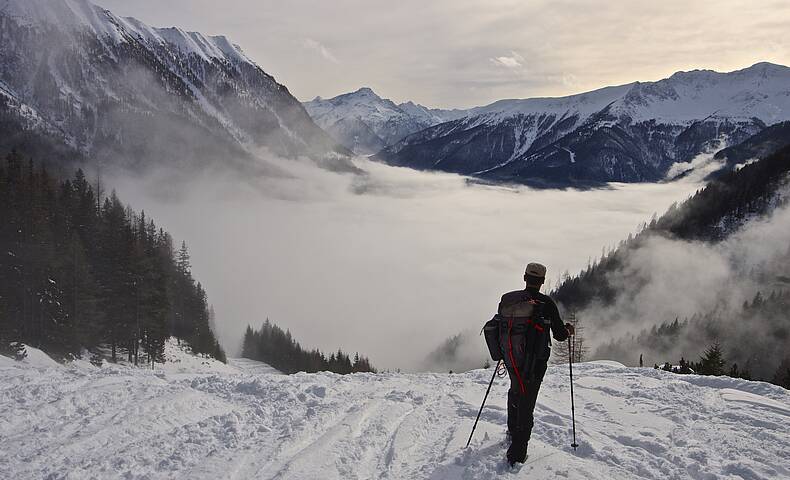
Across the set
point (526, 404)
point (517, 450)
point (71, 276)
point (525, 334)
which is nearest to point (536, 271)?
point (525, 334)

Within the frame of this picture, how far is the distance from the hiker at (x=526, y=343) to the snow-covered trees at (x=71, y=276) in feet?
108

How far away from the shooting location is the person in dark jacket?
706 centimetres

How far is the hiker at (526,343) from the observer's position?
23.2 feet

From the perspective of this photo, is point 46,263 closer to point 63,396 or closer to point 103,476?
point 63,396

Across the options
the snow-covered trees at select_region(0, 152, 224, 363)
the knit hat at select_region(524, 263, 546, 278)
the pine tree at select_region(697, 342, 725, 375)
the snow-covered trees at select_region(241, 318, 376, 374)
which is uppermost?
the knit hat at select_region(524, 263, 546, 278)

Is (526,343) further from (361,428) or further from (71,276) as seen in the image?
(71,276)

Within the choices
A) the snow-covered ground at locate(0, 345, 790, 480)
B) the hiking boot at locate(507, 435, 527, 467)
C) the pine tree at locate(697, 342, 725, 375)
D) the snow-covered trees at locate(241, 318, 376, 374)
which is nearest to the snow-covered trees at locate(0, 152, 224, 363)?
the snow-covered ground at locate(0, 345, 790, 480)

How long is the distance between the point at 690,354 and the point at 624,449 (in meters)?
131

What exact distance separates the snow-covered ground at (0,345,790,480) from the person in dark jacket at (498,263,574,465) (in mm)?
535

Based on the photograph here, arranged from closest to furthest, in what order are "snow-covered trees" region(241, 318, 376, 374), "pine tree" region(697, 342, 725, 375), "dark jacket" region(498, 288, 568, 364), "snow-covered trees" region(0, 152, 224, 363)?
"dark jacket" region(498, 288, 568, 364) < "pine tree" region(697, 342, 725, 375) < "snow-covered trees" region(0, 152, 224, 363) < "snow-covered trees" region(241, 318, 376, 374)

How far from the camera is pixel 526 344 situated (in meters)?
7.10

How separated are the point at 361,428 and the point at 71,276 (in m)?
38.6

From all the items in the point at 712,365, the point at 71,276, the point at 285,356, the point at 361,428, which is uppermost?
the point at 361,428

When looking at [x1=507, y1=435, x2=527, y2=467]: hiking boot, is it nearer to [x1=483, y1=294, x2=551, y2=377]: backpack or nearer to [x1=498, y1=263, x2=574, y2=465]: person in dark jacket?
[x1=498, y1=263, x2=574, y2=465]: person in dark jacket
